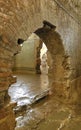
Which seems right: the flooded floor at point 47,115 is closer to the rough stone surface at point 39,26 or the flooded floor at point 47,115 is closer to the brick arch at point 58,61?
the brick arch at point 58,61

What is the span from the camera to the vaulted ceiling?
223cm

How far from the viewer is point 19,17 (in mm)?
2492

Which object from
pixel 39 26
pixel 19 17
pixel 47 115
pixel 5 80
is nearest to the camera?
pixel 5 80

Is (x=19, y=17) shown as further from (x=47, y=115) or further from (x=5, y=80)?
(x=47, y=115)

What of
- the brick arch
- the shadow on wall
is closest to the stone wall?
the brick arch

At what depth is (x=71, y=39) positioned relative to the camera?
15.9 ft

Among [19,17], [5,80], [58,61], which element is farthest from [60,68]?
[5,80]

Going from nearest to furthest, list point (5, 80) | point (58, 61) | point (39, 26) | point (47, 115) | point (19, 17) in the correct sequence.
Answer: point (5, 80), point (19, 17), point (39, 26), point (47, 115), point (58, 61)

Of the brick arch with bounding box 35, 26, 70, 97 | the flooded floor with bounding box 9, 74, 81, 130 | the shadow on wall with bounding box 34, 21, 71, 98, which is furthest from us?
the shadow on wall with bounding box 34, 21, 71, 98

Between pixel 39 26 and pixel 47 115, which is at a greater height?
pixel 39 26

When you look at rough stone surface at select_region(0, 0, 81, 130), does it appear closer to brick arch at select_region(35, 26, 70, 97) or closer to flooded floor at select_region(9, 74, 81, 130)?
brick arch at select_region(35, 26, 70, 97)

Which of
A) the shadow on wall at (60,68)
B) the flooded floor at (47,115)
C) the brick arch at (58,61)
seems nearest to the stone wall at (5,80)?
the flooded floor at (47,115)

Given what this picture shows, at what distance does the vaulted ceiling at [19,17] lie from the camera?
2.23 m

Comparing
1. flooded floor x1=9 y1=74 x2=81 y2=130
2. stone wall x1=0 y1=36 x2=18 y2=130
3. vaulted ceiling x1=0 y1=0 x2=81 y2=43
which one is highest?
vaulted ceiling x1=0 y1=0 x2=81 y2=43
